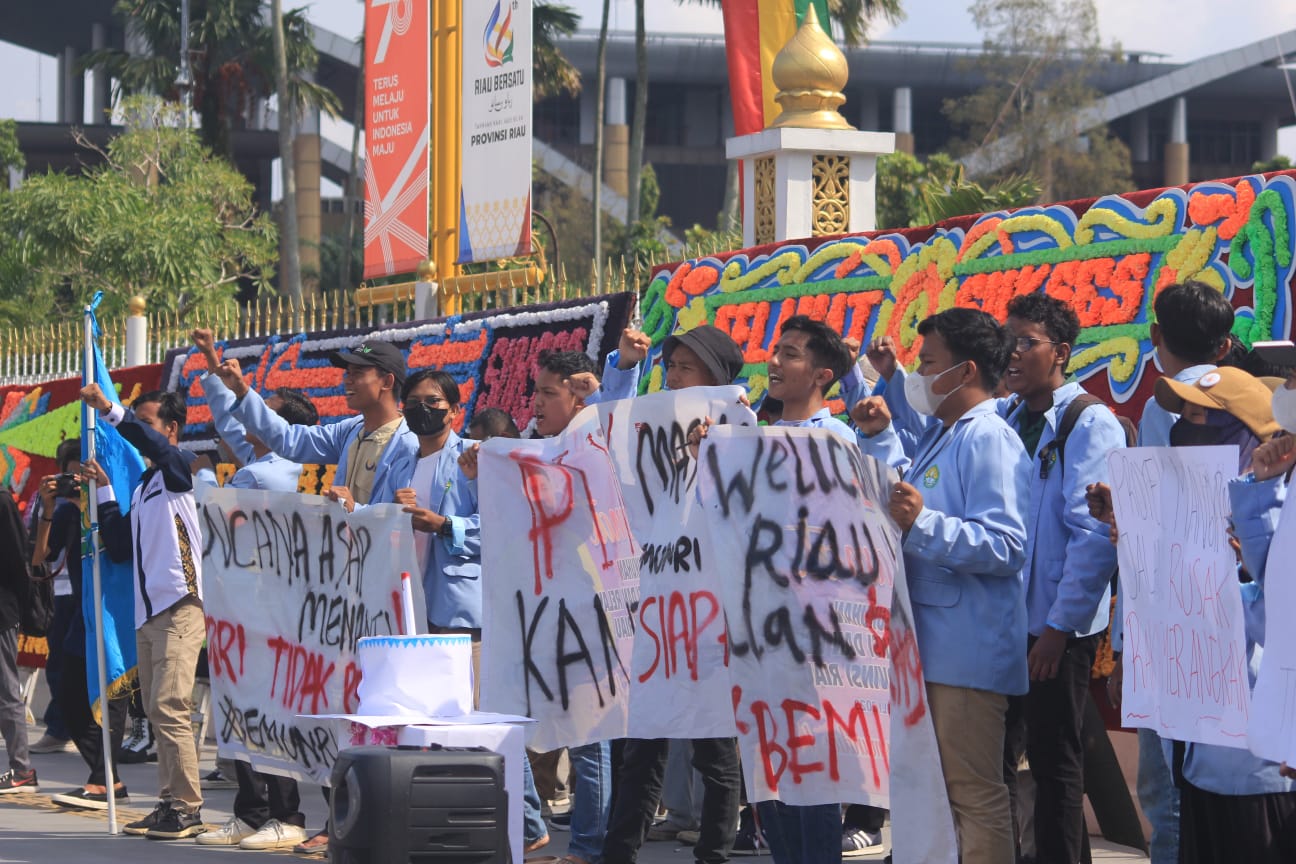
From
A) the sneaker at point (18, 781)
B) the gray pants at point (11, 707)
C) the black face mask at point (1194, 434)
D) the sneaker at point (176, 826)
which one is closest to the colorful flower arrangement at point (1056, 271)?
the black face mask at point (1194, 434)

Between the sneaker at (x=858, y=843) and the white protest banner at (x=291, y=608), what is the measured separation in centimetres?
212

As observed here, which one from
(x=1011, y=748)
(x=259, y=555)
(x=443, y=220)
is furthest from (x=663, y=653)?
(x=443, y=220)

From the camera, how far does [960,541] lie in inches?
220

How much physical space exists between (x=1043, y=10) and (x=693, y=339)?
47125 mm

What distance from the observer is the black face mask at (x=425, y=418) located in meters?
8.06

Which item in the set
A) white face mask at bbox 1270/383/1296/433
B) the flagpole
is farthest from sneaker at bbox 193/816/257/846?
white face mask at bbox 1270/383/1296/433

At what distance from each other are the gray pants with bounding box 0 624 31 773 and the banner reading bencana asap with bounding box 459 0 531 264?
13.3ft

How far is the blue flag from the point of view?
9.63 meters

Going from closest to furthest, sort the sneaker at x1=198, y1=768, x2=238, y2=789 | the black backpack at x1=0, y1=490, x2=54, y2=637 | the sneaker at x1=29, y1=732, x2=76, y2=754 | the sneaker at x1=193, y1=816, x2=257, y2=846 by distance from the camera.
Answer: the sneaker at x1=193, y1=816, x2=257, y2=846 < the black backpack at x1=0, y1=490, x2=54, y2=637 < the sneaker at x1=198, y1=768, x2=238, y2=789 < the sneaker at x1=29, y1=732, x2=76, y2=754

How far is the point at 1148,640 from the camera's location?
18.3 feet

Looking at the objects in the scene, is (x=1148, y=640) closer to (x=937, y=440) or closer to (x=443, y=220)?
(x=937, y=440)

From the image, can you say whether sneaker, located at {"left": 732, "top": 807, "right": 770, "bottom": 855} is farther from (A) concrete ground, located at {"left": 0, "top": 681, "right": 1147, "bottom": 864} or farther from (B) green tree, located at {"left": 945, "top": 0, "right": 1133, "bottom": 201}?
(B) green tree, located at {"left": 945, "top": 0, "right": 1133, "bottom": 201}

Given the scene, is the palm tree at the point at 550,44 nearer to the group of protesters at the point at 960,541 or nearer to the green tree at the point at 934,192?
the green tree at the point at 934,192

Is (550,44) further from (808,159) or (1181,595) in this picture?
(1181,595)
